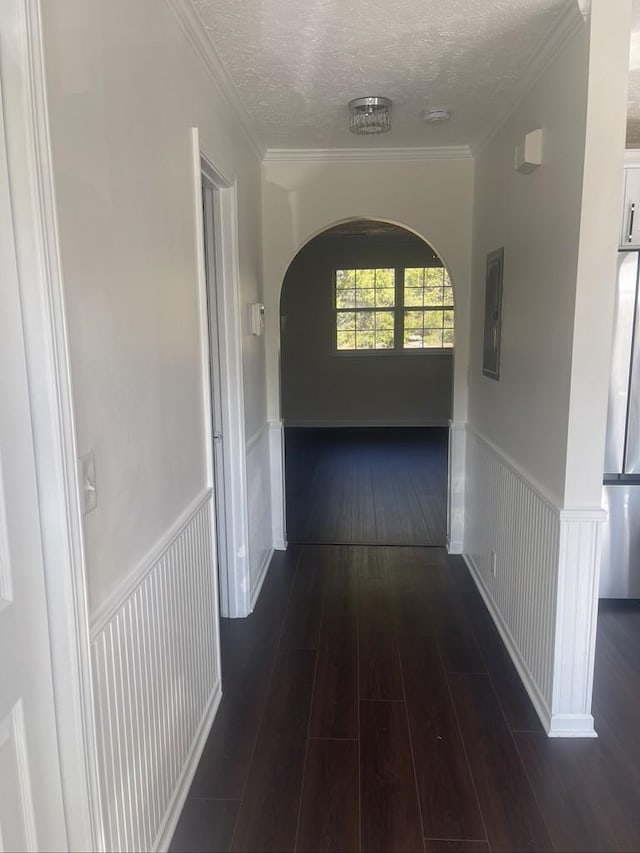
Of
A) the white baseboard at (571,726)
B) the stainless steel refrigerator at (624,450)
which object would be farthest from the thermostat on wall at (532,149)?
the white baseboard at (571,726)

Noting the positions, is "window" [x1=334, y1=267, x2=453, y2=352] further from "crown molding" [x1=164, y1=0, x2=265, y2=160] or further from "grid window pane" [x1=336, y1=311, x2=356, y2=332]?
"crown molding" [x1=164, y1=0, x2=265, y2=160]

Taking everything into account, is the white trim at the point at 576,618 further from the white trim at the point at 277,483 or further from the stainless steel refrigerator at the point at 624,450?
the white trim at the point at 277,483

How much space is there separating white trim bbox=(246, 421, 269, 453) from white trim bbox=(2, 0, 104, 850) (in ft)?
6.62

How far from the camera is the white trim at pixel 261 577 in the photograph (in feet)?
10.9

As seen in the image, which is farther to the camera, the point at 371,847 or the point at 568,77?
the point at 568,77

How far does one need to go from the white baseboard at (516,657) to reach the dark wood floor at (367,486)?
0.83 metres

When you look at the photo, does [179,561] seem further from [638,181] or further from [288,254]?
[638,181]

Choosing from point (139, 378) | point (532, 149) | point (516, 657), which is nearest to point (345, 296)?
point (532, 149)

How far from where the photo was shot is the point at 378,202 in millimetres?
3734

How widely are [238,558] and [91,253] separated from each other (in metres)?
2.10

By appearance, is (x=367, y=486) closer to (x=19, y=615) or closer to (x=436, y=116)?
(x=436, y=116)

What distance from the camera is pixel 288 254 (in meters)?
3.84

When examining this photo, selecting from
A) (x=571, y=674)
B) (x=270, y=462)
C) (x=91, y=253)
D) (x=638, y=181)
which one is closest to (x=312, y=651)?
(x=571, y=674)

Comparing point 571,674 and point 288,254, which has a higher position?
point 288,254
